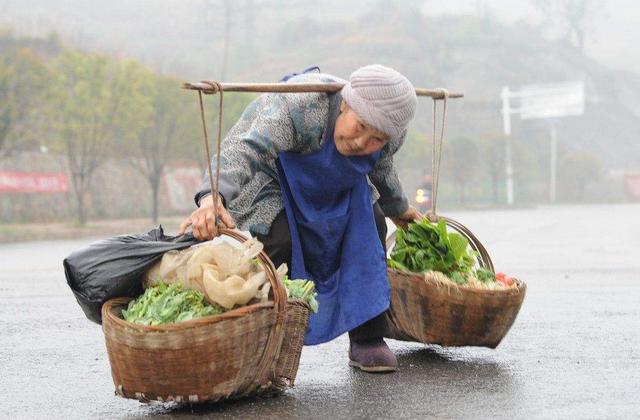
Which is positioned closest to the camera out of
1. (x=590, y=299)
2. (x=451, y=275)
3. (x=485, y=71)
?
(x=451, y=275)

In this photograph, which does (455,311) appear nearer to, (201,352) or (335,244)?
(335,244)

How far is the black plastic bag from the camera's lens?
3.78m

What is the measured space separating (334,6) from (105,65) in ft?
421

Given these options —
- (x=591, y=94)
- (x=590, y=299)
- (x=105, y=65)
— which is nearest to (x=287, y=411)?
(x=590, y=299)

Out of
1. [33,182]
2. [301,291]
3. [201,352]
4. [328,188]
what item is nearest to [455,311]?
[328,188]

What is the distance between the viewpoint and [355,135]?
408 cm

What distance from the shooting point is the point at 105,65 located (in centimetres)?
2953

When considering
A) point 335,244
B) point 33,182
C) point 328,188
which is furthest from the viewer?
point 33,182

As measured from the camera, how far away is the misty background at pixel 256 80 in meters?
29.2

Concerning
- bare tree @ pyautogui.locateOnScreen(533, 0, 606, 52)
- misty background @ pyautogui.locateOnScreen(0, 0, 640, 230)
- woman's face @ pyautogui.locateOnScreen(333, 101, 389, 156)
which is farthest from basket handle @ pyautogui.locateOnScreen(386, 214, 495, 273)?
bare tree @ pyautogui.locateOnScreen(533, 0, 606, 52)

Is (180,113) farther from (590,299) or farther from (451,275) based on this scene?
(451,275)

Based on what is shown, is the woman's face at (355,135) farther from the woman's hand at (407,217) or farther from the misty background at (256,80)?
the misty background at (256,80)

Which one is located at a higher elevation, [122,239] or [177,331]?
[122,239]

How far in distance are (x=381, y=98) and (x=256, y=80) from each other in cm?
8045
